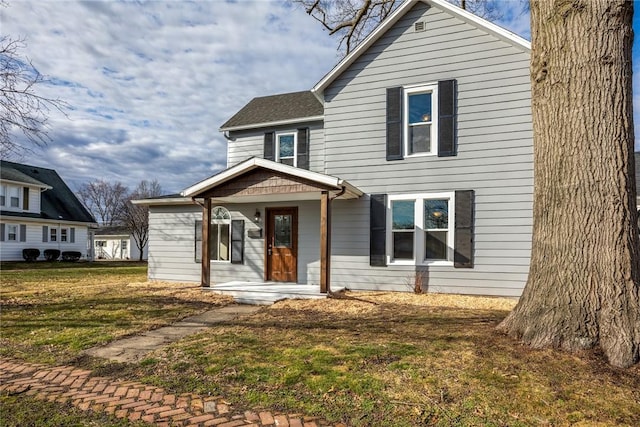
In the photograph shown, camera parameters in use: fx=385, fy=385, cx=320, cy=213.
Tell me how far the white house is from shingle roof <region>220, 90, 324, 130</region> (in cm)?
76

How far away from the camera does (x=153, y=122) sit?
70.8ft

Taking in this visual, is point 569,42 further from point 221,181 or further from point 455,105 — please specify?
point 221,181

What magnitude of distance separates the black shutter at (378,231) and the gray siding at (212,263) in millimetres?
1494

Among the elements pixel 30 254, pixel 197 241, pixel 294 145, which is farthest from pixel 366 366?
pixel 30 254

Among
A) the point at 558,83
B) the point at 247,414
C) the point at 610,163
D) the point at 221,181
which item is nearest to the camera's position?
the point at 247,414

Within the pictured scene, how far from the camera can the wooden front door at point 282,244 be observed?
10555 mm

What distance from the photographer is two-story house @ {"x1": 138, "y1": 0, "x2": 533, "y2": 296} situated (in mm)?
8531

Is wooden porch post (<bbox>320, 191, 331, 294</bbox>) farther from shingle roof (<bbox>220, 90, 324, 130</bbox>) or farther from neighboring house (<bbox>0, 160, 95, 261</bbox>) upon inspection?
neighboring house (<bbox>0, 160, 95, 261</bbox>)

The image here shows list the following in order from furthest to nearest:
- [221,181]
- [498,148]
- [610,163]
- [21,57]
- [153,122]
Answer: [153,122] → [221,181] → [498,148] → [21,57] → [610,163]

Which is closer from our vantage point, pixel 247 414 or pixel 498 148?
pixel 247 414

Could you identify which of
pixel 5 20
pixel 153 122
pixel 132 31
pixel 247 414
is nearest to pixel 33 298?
pixel 5 20

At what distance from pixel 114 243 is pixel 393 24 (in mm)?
37429

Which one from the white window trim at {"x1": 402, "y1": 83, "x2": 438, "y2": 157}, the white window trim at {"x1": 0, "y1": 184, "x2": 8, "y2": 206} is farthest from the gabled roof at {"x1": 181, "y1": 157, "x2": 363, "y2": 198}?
the white window trim at {"x1": 0, "y1": 184, "x2": 8, "y2": 206}

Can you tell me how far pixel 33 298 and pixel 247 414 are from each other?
8401mm
